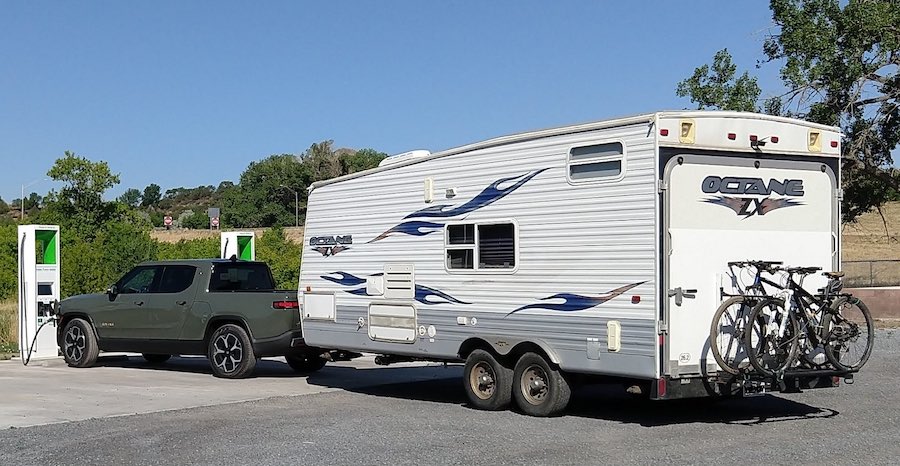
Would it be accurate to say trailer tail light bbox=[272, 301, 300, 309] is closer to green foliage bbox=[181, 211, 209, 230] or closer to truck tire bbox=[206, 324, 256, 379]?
truck tire bbox=[206, 324, 256, 379]

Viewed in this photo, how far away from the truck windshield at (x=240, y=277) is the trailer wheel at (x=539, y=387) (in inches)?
217

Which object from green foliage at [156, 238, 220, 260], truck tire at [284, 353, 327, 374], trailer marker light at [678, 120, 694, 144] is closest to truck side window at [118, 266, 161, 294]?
truck tire at [284, 353, 327, 374]

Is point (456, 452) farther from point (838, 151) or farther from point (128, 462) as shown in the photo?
point (838, 151)

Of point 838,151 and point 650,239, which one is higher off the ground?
point 838,151

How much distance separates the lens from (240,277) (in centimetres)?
1562

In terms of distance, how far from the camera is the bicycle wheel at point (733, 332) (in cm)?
1013

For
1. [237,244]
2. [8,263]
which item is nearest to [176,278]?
[237,244]

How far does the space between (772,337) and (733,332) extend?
362 millimetres

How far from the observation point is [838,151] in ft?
37.0

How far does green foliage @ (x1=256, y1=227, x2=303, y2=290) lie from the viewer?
31295 mm

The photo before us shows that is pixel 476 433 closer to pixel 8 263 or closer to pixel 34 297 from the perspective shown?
pixel 34 297

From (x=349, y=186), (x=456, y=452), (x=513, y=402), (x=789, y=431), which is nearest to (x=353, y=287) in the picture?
(x=349, y=186)

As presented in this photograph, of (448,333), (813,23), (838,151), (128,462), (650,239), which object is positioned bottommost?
(128,462)

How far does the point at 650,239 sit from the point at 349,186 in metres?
4.71
